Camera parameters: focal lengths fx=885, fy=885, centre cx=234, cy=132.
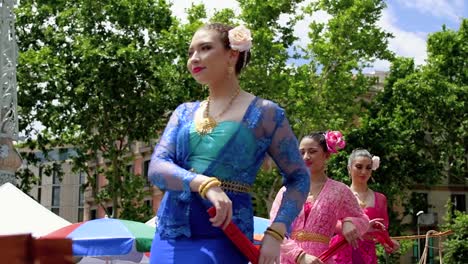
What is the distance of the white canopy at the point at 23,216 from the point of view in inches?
429

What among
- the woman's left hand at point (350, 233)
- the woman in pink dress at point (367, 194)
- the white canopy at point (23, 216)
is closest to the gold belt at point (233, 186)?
the woman's left hand at point (350, 233)

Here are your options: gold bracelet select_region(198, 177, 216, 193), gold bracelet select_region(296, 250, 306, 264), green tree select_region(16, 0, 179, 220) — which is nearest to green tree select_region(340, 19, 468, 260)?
green tree select_region(16, 0, 179, 220)

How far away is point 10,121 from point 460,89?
27537mm

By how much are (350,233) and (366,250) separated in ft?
4.59

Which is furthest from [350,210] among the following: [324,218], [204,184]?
[204,184]

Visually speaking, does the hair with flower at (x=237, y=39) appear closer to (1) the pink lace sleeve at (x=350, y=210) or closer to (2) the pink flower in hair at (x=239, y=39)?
(2) the pink flower in hair at (x=239, y=39)

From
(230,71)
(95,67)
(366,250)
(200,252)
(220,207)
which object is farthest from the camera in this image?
(95,67)

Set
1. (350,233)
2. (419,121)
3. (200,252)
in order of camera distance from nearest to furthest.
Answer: (200,252) → (350,233) → (419,121)

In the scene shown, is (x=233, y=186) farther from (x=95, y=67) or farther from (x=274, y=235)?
(x=95, y=67)

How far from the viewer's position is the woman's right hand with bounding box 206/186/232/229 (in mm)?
3070

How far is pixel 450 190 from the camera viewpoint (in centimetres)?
5191

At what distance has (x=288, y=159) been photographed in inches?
139

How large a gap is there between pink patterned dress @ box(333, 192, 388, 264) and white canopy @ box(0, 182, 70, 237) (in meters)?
5.08

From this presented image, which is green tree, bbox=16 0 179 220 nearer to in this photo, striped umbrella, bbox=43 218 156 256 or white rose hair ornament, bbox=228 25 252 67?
striped umbrella, bbox=43 218 156 256
